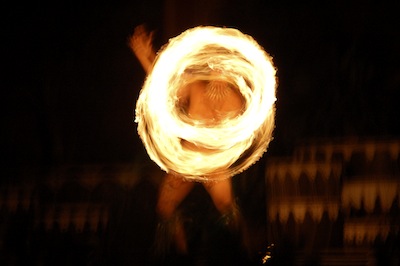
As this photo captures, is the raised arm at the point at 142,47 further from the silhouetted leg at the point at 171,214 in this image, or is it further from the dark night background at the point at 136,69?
A: the silhouetted leg at the point at 171,214

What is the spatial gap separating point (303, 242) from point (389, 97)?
1.58m

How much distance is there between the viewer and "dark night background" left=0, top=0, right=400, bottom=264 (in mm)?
6074

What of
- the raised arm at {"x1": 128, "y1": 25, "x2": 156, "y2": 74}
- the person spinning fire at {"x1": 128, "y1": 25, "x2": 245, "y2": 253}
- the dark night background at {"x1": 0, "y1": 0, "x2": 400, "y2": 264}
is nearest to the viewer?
the person spinning fire at {"x1": 128, "y1": 25, "x2": 245, "y2": 253}

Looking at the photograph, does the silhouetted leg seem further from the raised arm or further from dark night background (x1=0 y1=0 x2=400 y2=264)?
the raised arm

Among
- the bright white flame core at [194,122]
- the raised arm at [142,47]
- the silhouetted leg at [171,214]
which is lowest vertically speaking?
the silhouetted leg at [171,214]

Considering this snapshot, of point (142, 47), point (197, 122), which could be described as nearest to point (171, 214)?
point (197, 122)

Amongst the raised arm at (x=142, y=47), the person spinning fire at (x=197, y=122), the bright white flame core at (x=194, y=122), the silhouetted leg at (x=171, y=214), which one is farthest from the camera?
the silhouetted leg at (x=171, y=214)

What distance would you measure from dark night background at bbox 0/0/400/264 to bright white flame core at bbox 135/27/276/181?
101 centimetres

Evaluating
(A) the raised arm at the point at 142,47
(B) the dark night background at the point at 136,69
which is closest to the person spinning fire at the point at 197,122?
(A) the raised arm at the point at 142,47

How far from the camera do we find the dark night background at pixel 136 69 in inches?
239

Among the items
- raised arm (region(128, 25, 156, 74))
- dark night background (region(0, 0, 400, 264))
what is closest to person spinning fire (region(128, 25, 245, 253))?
raised arm (region(128, 25, 156, 74))

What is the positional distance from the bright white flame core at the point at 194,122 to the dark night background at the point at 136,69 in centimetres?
101

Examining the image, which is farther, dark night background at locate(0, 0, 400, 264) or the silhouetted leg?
dark night background at locate(0, 0, 400, 264)

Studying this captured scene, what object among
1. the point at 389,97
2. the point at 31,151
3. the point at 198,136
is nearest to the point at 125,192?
the point at 31,151
